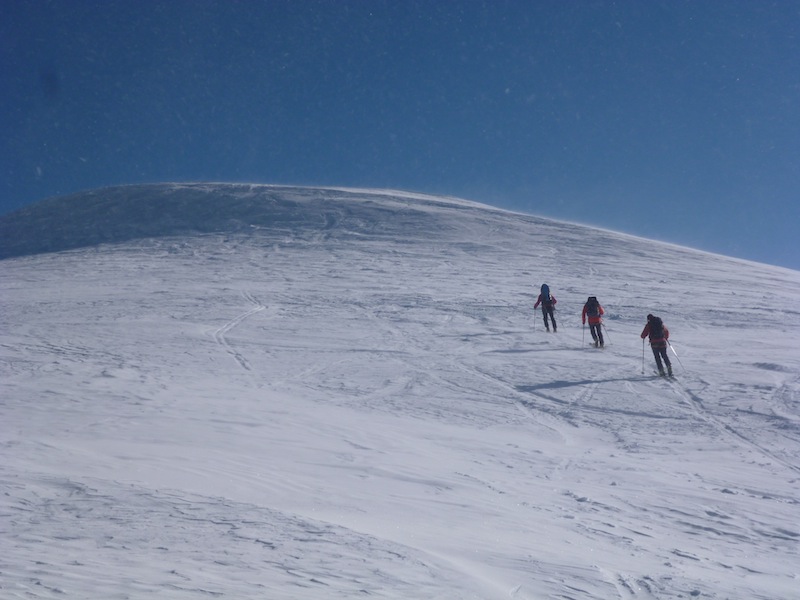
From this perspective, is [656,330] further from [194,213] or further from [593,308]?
[194,213]

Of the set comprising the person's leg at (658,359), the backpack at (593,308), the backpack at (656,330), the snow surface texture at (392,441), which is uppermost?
the backpack at (593,308)

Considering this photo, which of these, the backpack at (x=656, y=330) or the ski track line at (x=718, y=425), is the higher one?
the backpack at (x=656, y=330)

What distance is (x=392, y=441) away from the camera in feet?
29.0

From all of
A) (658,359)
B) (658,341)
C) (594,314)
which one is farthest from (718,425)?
(594,314)

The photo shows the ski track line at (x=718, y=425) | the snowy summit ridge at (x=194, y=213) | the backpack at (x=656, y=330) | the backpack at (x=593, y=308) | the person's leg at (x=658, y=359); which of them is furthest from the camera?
the snowy summit ridge at (x=194, y=213)

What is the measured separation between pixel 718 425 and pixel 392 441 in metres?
4.80

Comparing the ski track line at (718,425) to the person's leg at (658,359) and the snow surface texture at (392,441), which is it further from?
the person's leg at (658,359)

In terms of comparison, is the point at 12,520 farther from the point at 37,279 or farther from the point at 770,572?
the point at 37,279

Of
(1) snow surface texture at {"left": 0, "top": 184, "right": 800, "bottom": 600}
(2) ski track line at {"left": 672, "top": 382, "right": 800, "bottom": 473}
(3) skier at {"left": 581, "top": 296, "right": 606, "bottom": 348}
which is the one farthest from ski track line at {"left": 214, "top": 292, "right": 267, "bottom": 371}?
(2) ski track line at {"left": 672, "top": 382, "right": 800, "bottom": 473}

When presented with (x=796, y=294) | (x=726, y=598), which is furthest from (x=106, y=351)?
(x=796, y=294)

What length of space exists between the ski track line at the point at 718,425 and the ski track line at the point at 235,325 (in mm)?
7866

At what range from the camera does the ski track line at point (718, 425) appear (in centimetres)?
850

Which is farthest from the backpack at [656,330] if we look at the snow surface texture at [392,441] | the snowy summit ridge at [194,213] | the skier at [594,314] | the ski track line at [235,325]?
the snowy summit ridge at [194,213]

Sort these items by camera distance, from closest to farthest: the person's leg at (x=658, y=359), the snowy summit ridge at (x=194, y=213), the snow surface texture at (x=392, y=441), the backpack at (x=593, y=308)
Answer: the snow surface texture at (x=392, y=441)
the person's leg at (x=658, y=359)
the backpack at (x=593, y=308)
the snowy summit ridge at (x=194, y=213)
